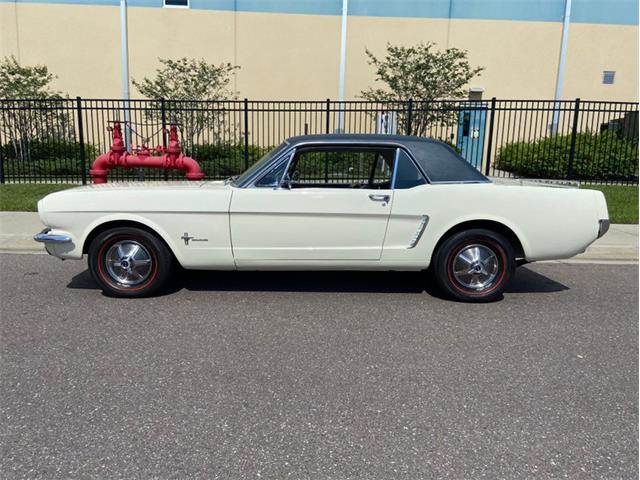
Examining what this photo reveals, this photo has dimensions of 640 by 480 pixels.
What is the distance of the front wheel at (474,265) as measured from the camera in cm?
478

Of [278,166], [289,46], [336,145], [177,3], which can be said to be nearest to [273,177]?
[278,166]

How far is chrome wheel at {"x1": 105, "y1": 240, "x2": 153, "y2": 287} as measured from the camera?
4.77 metres

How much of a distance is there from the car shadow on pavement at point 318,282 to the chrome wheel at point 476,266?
1.25ft

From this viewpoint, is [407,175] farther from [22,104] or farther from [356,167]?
[22,104]

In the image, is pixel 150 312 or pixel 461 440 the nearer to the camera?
pixel 461 440

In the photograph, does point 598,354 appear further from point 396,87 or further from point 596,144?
point 396,87

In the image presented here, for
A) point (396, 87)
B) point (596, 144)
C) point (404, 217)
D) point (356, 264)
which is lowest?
point (356, 264)

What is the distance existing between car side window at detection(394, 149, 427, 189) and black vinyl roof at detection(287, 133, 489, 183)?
70 millimetres

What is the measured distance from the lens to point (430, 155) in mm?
4871

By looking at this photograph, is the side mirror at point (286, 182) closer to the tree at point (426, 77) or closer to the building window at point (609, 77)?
the tree at point (426, 77)

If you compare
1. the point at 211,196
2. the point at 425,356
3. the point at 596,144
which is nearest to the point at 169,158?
the point at 211,196

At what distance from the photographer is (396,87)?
52.1 feet

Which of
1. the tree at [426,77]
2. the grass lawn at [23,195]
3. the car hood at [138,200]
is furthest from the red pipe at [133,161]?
the tree at [426,77]

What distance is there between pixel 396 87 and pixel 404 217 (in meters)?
12.2
